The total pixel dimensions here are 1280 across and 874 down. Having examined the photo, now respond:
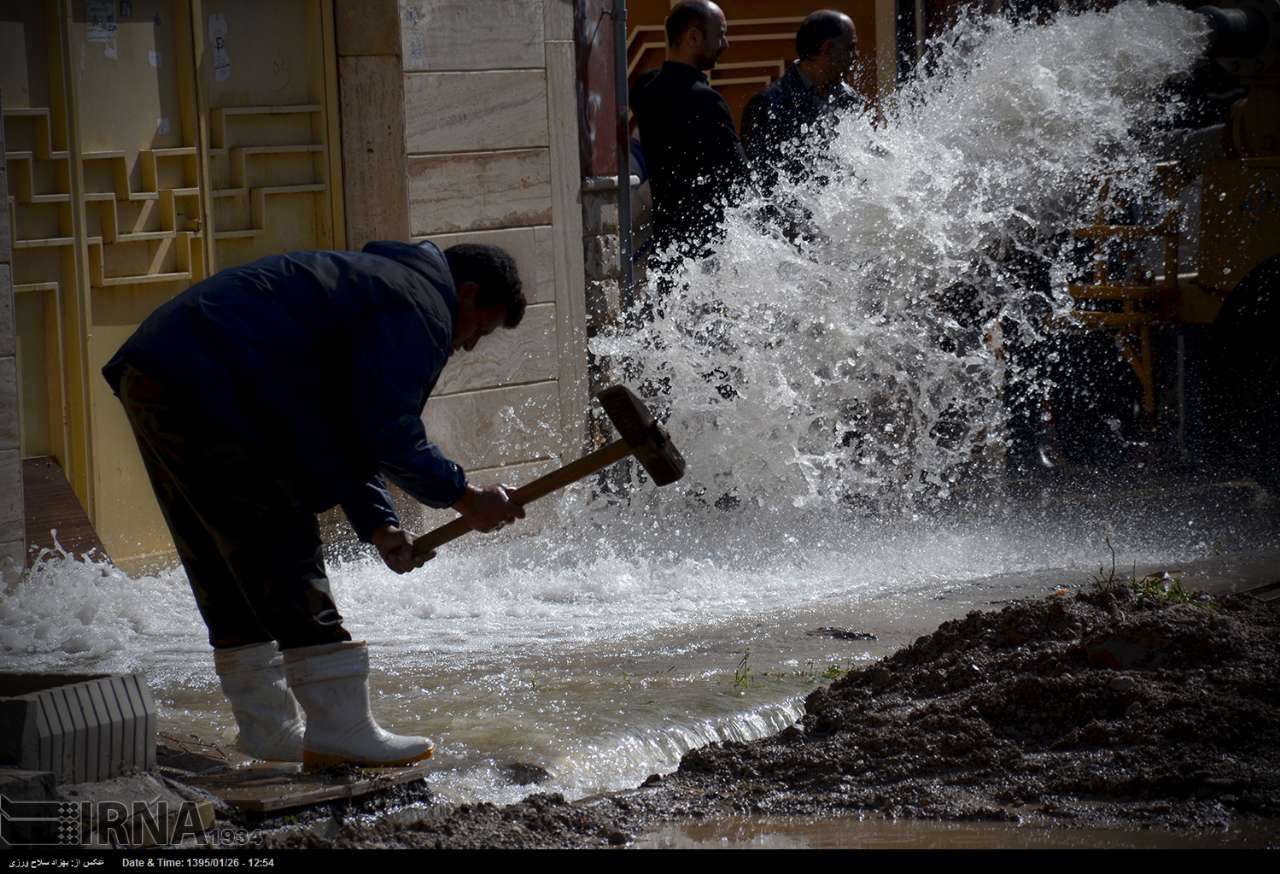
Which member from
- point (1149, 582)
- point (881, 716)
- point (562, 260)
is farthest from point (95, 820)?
point (562, 260)

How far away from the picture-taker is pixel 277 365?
4578mm

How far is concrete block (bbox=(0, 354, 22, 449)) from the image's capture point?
7.07 m

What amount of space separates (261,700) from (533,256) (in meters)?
4.82

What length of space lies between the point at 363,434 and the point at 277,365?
30cm

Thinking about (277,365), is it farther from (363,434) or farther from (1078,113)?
(1078,113)

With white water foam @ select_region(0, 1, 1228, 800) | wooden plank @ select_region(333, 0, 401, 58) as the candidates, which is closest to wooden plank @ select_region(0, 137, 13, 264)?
white water foam @ select_region(0, 1, 1228, 800)

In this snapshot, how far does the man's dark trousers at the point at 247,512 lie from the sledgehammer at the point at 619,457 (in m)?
0.38

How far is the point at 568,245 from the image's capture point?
9.54 metres

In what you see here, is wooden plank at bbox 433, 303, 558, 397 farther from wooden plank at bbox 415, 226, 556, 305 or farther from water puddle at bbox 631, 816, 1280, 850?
water puddle at bbox 631, 816, 1280, 850

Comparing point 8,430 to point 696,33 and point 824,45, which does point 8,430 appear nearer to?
point 696,33

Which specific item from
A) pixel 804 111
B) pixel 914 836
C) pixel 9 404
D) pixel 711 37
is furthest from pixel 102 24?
pixel 914 836

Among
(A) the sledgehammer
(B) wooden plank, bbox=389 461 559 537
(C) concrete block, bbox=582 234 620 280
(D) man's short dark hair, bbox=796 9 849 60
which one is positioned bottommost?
(B) wooden plank, bbox=389 461 559 537

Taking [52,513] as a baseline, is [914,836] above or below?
below

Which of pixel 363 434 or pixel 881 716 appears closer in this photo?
pixel 363 434
